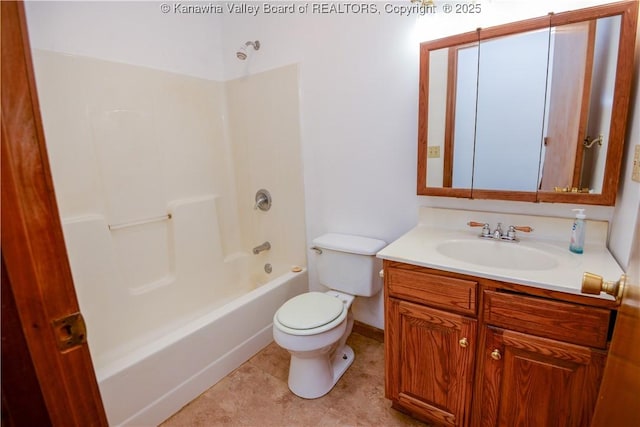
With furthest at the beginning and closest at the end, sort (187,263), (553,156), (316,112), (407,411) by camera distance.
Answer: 1. (187,263)
2. (316,112)
3. (407,411)
4. (553,156)

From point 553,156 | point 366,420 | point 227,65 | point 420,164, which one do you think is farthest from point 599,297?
point 227,65

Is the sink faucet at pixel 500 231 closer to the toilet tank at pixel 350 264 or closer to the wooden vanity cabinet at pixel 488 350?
the wooden vanity cabinet at pixel 488 350

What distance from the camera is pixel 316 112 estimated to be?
1.97 metres

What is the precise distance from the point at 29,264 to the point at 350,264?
1.51 metres

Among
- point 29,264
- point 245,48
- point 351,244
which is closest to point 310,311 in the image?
point 351,244

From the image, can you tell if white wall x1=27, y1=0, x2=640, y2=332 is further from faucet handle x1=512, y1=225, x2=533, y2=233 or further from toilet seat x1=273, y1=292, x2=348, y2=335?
toilet seat x1=273, y1=292, x2=348, y2=335

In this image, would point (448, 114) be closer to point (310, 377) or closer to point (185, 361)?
point (310, 377)

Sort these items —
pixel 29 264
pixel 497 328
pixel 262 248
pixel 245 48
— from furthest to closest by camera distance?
pixel 262 248 < pixel 245 48 < pixel 497 328 < pixel 29 264

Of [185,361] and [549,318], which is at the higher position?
[549,318]

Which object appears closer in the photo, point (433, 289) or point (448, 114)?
point (433, 289)

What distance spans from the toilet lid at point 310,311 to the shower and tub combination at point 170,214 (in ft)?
1.15

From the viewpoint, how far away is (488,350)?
3.70ft

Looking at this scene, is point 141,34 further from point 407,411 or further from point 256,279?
point 407,411

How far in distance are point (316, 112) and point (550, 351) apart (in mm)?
1652
